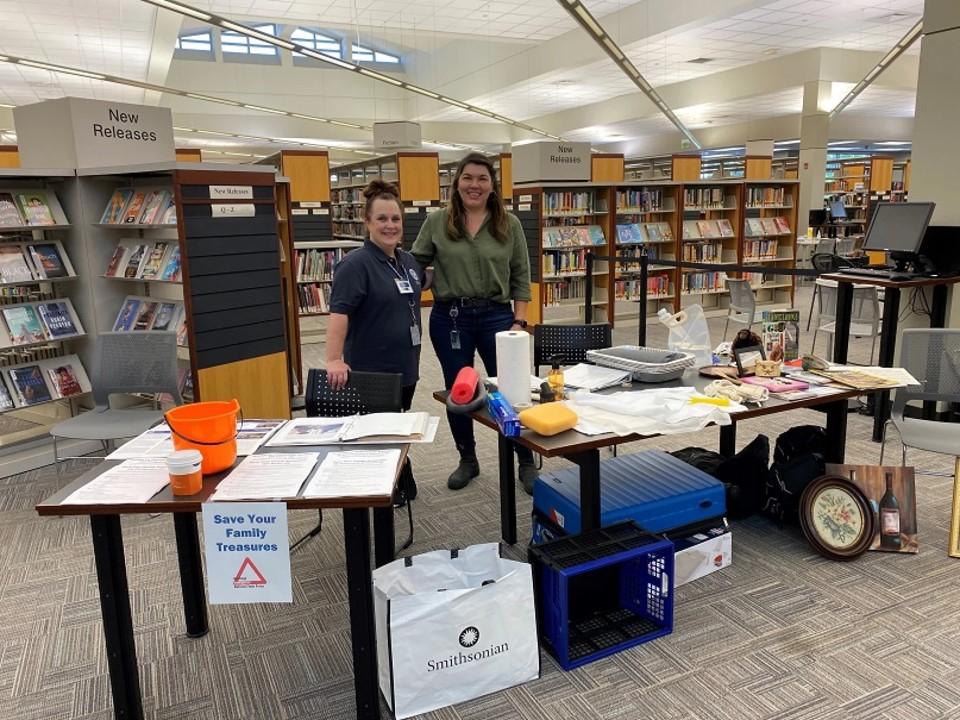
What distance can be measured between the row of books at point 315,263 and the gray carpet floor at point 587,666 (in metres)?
5.20

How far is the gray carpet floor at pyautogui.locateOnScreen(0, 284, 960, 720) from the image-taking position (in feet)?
7.08

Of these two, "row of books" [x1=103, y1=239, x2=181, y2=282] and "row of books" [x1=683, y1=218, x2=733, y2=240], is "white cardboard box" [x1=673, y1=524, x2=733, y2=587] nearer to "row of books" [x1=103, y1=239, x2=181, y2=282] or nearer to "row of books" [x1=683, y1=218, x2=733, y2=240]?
"row of books" [x1=103, y1=239, x2=181, y2=282]

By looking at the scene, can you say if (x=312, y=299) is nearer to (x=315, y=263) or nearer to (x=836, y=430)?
(x=315, y=263)

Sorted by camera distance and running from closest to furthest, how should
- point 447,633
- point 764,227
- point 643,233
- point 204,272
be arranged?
point 447,633 < point 204,272 < point 643,233 < point 764,227

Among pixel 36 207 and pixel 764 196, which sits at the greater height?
pixel 764 196

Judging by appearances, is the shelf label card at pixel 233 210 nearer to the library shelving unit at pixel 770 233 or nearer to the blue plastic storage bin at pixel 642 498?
the blue plastic storage bin at pixel 642 498

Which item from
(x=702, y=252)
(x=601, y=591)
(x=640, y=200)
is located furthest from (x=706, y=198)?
(x=601, y=591)

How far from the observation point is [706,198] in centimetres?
952

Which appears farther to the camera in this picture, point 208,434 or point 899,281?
point 899,281

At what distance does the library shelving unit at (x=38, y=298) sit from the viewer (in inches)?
168

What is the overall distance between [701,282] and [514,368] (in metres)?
7.77

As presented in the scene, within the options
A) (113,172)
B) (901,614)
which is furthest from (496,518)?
(113,172)

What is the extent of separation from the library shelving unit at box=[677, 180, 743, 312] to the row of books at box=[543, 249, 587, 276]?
137 cm

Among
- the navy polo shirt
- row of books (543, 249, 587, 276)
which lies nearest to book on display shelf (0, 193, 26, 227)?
the navy polo shirt
